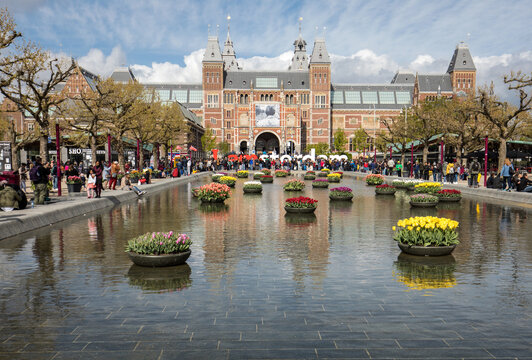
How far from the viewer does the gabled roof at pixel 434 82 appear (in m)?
115

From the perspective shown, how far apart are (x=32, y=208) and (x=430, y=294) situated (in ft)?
44.9

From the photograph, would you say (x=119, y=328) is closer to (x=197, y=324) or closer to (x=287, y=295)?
(x=197, y=324)

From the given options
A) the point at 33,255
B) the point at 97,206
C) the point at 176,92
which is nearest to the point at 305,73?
the point at 176,92

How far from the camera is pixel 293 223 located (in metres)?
13.9

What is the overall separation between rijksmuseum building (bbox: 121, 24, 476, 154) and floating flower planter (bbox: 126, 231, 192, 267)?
338ft

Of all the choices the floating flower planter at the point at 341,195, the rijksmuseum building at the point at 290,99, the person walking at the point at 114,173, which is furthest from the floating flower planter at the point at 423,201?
the rijksmuseum building at the point at 290,99

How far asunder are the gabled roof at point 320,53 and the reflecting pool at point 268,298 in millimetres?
110280

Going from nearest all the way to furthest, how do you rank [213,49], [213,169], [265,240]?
[265,240], [213,169], [213,49]

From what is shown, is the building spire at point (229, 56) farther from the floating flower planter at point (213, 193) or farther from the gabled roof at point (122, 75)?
the floating flower planter at point (213, 193)

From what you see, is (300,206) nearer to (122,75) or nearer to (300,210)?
(300,210)

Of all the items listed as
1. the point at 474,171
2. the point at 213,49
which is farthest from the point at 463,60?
the point at 474,171

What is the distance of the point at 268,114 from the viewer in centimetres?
11338

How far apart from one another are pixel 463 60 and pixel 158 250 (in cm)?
12185

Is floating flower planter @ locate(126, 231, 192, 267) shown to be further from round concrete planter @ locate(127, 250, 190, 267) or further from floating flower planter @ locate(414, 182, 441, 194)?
floating flower planter @ locate(414, 182, 441, 194)
